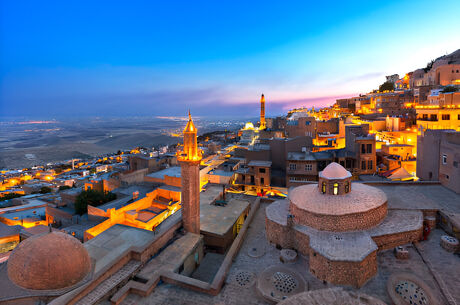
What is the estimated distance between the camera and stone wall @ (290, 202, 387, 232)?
11069mm

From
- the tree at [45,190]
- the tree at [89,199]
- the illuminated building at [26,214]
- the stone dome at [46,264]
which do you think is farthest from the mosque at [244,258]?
the tree at [45,190]

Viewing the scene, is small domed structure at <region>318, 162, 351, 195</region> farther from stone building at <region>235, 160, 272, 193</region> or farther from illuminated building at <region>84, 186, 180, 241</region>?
stone building at <region>235, 160, 272, 193</region>

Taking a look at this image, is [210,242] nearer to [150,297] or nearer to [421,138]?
[150,297]

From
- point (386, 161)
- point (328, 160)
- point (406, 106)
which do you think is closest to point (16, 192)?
point (328, 160)

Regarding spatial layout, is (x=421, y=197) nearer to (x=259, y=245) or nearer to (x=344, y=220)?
(x=344, y=220)

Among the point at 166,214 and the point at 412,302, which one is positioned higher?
the point at 412,302

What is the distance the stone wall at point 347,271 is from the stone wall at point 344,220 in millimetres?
1790

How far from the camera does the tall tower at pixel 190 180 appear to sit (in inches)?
535

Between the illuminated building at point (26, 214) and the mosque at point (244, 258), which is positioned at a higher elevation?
the mosque at point (244, 258)

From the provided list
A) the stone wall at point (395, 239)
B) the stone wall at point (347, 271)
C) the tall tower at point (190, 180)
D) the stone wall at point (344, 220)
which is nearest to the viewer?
the stone wall at point (347, 271)

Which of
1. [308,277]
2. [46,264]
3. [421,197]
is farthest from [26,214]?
[421,197]

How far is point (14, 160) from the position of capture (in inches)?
3022

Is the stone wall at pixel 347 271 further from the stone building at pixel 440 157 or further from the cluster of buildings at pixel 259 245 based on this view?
the stone building at pixel 440 157

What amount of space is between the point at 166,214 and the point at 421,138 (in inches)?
807
